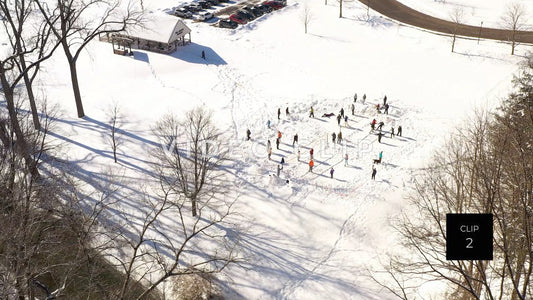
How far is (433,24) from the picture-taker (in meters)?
53.6

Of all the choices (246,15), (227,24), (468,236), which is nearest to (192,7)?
(246,15)

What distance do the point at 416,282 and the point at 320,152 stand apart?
1142 centimetres

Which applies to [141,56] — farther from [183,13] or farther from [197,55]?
[183,13]

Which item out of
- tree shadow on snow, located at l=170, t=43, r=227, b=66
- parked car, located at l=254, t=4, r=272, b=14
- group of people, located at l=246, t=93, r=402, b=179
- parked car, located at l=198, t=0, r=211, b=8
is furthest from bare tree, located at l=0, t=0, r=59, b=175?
parked car, located at l=254, t=4, r=272, b=14

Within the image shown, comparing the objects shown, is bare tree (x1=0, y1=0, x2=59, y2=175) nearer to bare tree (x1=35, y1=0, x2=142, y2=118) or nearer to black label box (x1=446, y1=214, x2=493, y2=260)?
bare tree (x1=35, y1=0, x2=142, y2=118)

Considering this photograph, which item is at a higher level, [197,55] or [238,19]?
[238,19]

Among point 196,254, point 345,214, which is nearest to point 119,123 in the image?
point 196,254

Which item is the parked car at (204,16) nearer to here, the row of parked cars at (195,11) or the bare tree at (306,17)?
the row of parked cars at (195,11)

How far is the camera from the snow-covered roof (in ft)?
146

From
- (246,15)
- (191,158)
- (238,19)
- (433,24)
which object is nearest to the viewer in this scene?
(191,158)

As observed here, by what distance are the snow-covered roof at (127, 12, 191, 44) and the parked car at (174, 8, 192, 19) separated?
8.87 metres

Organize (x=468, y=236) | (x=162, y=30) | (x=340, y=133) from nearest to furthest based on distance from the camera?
(x=468, y=236)
(x=340, y=133)
(x=162, y=30)

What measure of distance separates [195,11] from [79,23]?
1288cm

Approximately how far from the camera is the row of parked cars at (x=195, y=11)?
54.7 meters
